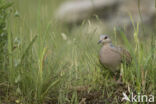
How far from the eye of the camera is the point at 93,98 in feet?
8.38

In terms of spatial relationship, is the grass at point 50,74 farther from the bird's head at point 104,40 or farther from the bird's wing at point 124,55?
the bird's head at point 104,40

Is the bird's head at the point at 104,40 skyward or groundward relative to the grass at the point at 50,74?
skyward

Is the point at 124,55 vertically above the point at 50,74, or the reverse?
the point at 124,55

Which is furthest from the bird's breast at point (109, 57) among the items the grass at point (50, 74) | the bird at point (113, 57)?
the grass at point (50, 74)

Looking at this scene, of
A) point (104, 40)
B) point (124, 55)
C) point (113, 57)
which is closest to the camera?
point (124, 55)

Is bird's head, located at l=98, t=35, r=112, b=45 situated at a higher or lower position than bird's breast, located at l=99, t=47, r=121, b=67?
higher

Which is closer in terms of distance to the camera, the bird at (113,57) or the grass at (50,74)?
the grass at (50,74)

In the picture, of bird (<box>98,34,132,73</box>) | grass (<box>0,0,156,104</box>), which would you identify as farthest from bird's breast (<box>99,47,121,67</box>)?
grass (<box>0,0,156,104</box>)

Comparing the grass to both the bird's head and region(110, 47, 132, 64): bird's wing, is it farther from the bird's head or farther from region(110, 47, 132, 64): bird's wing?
the bird's head

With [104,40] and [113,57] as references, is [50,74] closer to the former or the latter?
[113,57]

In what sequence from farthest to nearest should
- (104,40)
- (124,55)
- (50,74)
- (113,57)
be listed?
1. (104,40)
2. (113,57)
3. (124,55)
4. (50,74)

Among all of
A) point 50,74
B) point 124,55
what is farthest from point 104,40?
point 50,74

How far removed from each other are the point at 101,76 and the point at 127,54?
387mm

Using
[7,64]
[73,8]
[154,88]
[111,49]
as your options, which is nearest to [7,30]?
[7,64]
